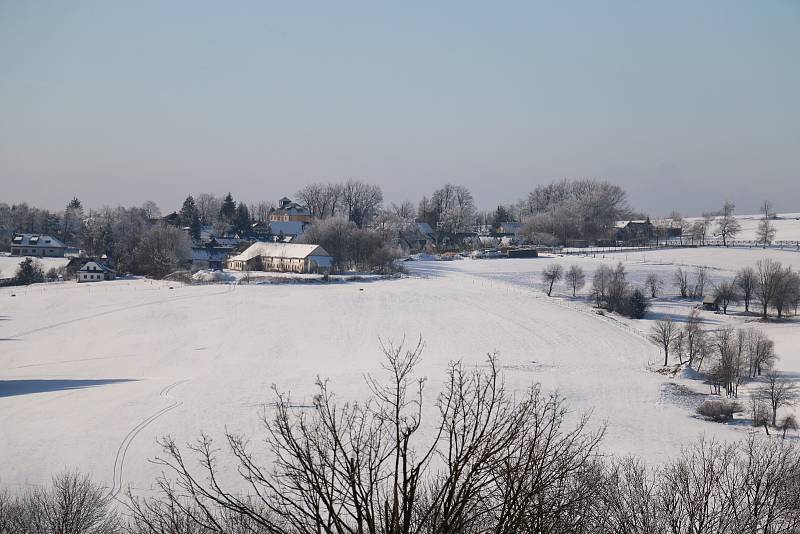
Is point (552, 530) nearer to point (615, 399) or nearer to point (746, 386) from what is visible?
point (615, 399)

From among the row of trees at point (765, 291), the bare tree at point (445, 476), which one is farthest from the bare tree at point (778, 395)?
the bare tree at point (445, 476)

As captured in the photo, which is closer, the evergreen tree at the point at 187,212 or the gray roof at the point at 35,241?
the gray roof at the point at 35,241

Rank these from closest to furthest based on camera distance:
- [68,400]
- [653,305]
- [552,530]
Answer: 1. [552,530]
2. [68,400]
3. [653,305]

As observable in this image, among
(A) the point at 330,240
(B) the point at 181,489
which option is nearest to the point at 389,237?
(A) the point at 330,240

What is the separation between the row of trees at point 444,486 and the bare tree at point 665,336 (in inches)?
635

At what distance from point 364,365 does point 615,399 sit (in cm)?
1472

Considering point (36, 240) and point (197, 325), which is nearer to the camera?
point (197, 325)

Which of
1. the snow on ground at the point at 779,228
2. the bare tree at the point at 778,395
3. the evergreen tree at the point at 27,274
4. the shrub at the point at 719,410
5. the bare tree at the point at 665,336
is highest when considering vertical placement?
the snow on ground at the point at 779,228

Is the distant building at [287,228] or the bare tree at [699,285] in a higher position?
the distant building at [287,228]

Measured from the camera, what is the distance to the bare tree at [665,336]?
41.7 m

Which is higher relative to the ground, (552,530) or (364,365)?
(552,530)

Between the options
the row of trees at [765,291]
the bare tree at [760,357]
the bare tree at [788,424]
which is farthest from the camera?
the row of trees at [765,291]

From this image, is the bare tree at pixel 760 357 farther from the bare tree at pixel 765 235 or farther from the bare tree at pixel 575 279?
the bare tree at pixel 765 235

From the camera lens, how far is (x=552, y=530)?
6.29 m
